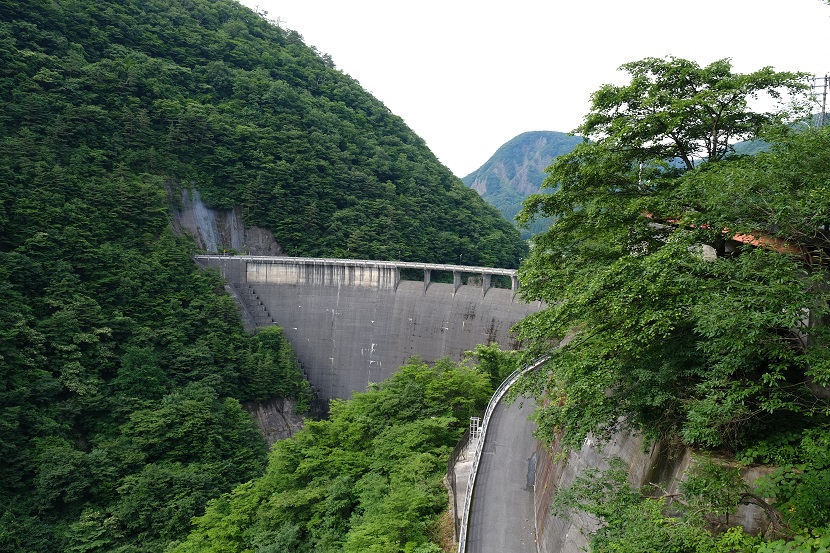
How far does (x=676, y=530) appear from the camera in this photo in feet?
21.6

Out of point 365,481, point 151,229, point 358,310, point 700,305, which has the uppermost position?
point 151,229

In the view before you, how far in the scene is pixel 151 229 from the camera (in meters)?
36.5

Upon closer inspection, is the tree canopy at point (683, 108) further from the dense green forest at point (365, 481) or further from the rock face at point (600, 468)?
the dense green forest at point (365, 481)

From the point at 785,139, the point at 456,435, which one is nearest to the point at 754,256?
the point at 785,139

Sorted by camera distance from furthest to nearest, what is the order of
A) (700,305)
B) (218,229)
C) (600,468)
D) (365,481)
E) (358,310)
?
(218,229), (358,310), (365,481), (600,468), (700,305)

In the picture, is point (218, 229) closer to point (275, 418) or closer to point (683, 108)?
point (275, 418)

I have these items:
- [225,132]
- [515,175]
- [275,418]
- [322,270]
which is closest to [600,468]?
[275,418]

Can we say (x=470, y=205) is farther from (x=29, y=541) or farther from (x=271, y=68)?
(x=29, y=541)

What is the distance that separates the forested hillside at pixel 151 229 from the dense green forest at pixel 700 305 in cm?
2315

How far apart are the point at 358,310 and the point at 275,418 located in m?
9.57

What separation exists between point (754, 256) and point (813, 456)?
2634 millimetres

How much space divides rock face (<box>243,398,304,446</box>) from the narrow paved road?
20.2m

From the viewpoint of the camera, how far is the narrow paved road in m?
13.8

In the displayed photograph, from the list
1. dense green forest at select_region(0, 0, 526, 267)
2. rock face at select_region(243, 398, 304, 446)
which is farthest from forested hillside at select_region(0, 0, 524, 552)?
rock face at select_region(243, 398, 304, 446)
